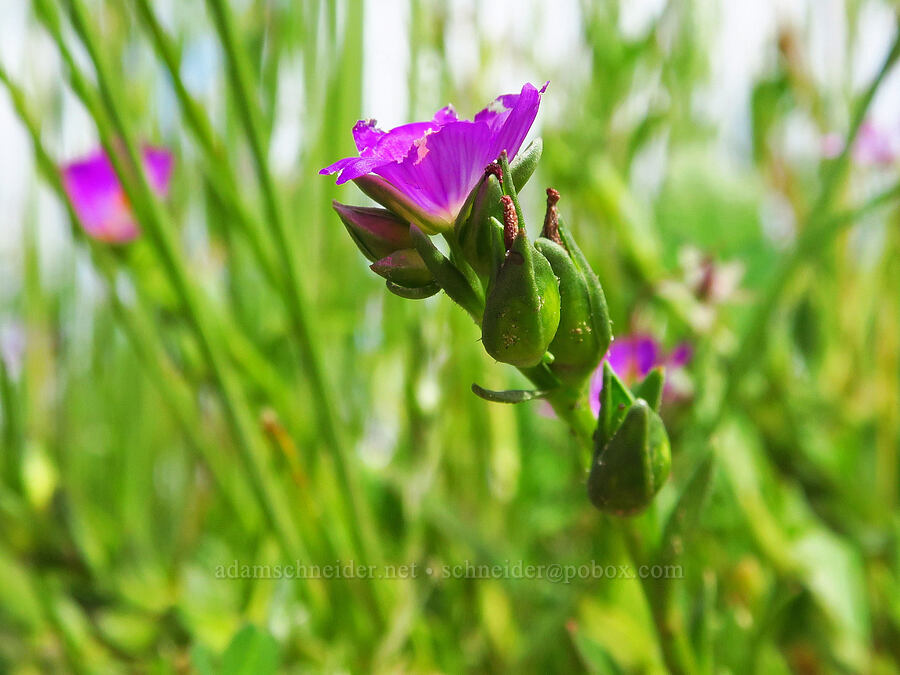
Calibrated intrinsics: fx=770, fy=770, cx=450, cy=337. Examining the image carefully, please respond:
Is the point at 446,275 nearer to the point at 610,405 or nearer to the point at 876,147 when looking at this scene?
the point at 610,405

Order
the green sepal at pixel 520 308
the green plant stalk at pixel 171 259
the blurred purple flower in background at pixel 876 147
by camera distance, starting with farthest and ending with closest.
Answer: the blurred purple flower in background at pixel 876 147
the green plant stalk at pixel 171 259
the green sepal at pixel 520 308

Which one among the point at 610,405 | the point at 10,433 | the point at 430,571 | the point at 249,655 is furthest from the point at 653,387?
A: the point at 10,433

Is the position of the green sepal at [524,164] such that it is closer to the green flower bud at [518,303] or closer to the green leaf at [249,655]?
the green flower bud at [518,303]

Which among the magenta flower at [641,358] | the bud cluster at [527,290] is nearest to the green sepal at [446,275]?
the bud cluster at [527,290]

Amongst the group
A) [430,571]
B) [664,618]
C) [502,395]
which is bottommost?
[430,571]

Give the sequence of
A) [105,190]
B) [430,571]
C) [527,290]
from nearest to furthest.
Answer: [527,290]
[430,571]
[105,190]

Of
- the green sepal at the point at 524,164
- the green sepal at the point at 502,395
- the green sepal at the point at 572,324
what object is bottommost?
the green sepal at the point at 502,395

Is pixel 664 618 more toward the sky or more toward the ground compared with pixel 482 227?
more toward the ground
